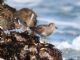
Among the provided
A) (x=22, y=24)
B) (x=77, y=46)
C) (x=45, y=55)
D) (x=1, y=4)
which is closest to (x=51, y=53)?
(x=45, y=55)

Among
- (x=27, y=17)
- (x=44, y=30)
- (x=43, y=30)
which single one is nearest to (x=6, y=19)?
(x=27, y=17)

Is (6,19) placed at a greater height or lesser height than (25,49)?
greater

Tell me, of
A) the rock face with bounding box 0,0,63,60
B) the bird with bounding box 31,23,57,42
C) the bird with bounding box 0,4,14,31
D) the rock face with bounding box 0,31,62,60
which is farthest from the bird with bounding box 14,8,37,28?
the rock face with bounding box 0,31,62,60

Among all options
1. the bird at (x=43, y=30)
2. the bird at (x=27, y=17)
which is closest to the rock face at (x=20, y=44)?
the bird at (x=27, y=17)

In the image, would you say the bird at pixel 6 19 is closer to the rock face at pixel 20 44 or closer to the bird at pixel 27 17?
the rock face at pixel 20 44

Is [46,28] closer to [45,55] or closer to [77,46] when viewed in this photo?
[45,55]

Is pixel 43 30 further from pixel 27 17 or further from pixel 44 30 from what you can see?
pixel 27 17

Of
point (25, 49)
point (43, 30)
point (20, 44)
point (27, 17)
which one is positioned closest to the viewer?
point (25, 49)
